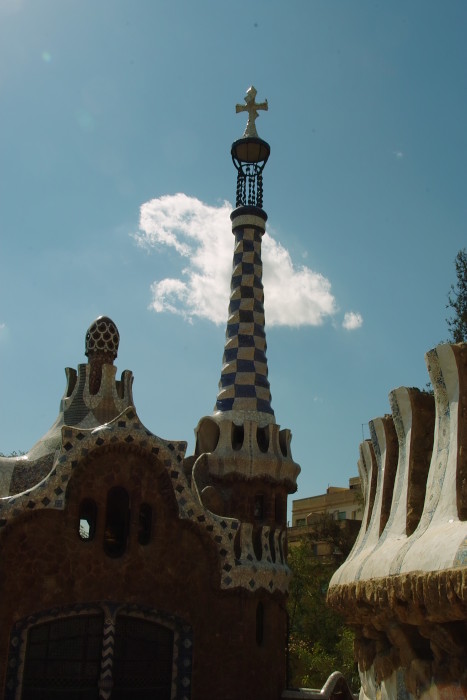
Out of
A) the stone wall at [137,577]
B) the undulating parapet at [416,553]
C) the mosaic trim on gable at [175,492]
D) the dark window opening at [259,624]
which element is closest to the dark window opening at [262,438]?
the mosaic trim on gable at [175,492]

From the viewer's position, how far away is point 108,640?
974 cm

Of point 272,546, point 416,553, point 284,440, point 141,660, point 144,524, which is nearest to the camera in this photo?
point 416,553

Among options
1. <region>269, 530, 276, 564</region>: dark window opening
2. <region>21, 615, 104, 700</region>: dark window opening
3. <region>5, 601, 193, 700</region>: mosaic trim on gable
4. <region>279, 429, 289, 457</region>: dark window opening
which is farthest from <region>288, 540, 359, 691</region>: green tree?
<region>21, 615, 104, 700</region>: dark window opening

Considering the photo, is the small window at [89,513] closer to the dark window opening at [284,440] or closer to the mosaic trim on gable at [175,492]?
the mosaic trim on gable at [175,492]

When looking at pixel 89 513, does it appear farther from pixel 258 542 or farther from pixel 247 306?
pixel 247 306

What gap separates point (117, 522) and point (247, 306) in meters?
4.78

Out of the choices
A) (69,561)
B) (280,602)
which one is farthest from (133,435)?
(280,602)

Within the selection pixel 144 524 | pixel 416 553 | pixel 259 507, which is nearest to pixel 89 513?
pixel 144 524

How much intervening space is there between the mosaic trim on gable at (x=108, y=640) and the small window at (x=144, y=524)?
3.03 ft

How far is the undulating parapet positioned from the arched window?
5.65m

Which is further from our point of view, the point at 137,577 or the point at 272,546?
the point at 272,546

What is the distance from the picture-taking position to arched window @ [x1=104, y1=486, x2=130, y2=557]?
34.6 ft

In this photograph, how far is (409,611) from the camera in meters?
4.01

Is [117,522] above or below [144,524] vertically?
above
